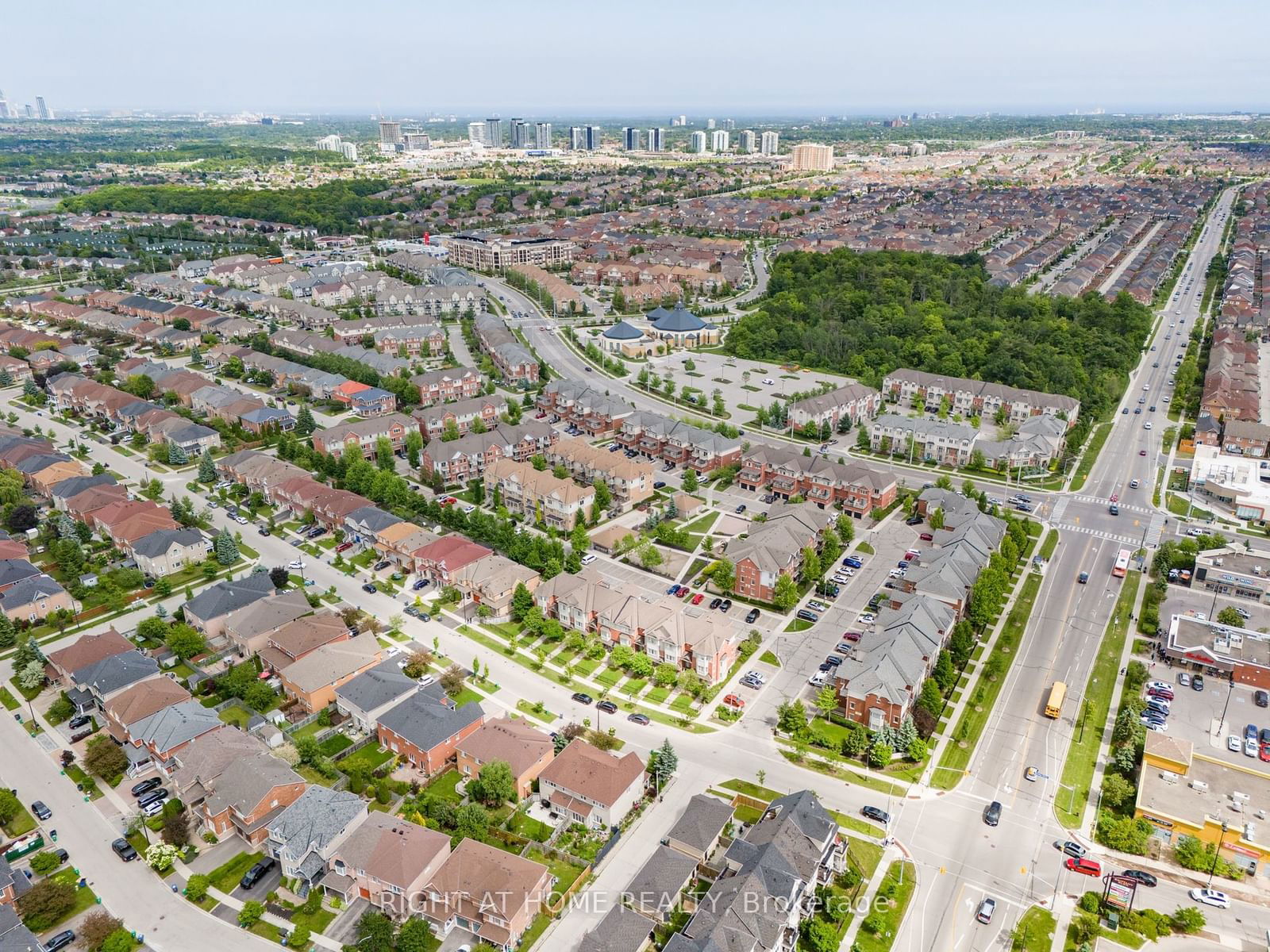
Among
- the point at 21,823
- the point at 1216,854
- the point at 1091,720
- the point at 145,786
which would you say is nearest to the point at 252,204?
the point at 145,786

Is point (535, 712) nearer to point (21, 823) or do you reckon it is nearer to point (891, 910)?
point (891, 910)

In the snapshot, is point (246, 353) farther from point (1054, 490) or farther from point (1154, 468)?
point (1154, 468)

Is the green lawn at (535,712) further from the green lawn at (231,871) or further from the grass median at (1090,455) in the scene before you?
the grass median at (1090,455)

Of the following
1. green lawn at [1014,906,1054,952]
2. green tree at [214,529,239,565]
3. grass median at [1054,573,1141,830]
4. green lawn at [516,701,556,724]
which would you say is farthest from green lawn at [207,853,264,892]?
grass median at [1054,573,1141,830]

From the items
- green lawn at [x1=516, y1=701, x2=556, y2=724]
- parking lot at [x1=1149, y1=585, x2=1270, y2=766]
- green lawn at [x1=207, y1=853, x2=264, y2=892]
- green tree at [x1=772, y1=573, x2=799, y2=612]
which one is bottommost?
green lawn at [x1=207, y1=853, x2=264, y2=892]

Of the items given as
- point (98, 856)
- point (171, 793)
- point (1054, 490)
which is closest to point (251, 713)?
point (171, 793)

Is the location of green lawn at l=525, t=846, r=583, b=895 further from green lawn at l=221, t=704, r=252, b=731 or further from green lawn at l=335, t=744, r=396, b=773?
green lawn at l=221, t=704, r=252, b=731

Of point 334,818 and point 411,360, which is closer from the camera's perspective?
point 334,818

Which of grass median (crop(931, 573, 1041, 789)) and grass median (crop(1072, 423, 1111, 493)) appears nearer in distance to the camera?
grass median (crop(931, 573, 1041, 789))
